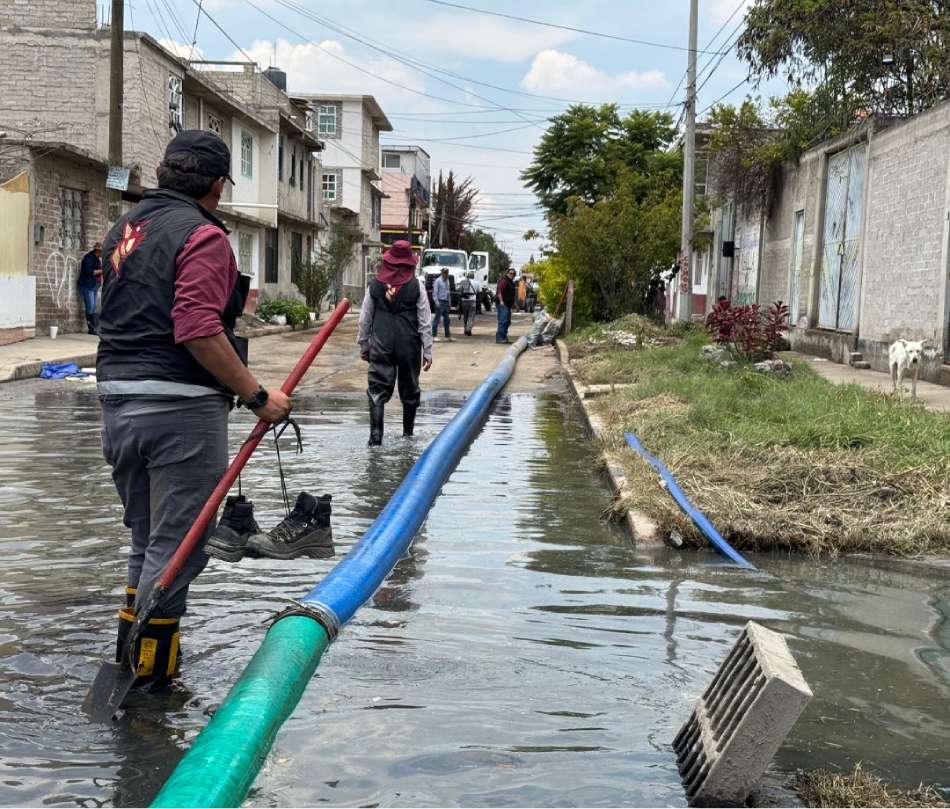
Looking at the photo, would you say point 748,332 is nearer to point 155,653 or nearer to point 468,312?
point 155,653

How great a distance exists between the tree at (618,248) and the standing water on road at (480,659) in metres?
17.9

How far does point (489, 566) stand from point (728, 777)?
303 cm

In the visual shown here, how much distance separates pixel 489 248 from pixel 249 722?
116m

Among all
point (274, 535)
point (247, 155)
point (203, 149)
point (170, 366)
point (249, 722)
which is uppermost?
point (247, 155)

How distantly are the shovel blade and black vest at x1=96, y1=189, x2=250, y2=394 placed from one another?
3.34ft

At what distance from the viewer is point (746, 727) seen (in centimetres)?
321

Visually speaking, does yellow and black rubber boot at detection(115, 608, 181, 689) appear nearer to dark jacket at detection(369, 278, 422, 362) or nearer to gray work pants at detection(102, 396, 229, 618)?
gray work pants at detection(102, 396, 229, 618)

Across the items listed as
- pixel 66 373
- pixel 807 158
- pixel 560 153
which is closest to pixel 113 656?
pixel 66 373

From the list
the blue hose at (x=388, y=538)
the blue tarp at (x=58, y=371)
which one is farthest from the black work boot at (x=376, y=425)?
the blue tarp at (x=58, y=371)

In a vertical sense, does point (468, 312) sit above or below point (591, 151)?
below

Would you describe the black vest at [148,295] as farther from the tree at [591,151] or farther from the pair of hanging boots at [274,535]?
the tree at [591,151]

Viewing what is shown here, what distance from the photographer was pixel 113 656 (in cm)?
455

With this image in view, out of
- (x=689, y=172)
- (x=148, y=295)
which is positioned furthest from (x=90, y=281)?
(x=148, y=295)

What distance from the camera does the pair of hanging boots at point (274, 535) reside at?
14.7ft
